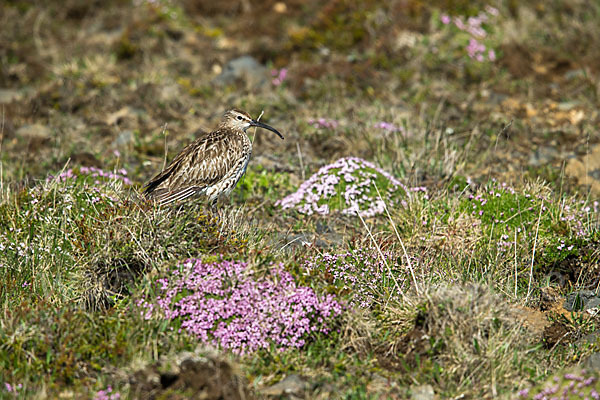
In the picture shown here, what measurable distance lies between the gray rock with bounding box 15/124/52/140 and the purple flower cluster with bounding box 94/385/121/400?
7.39m

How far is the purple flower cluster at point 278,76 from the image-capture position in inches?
531

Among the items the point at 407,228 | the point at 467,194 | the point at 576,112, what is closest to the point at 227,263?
the point at 407,228

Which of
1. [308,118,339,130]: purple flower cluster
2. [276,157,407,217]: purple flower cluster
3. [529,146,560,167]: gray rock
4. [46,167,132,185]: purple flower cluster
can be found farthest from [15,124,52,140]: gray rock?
[529,146,560,167]: gray rock

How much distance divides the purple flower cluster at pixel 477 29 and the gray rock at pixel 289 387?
9.56 m

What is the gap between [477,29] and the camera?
46.3 ft

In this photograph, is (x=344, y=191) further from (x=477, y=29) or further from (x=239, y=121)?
(x=477, y=29)

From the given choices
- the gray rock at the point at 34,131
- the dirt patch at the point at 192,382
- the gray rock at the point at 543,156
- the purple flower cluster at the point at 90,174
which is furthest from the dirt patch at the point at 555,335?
the gray rock at the point at 34,131

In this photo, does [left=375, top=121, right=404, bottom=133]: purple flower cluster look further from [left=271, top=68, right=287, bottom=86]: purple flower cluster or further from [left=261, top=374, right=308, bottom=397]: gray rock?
[left=261, top=374, right=308, bottom=397]: gray rock

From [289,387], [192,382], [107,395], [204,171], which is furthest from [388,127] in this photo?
[107,395]

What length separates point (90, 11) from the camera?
16.5 metres

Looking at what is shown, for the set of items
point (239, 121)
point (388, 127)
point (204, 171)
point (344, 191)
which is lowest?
point (344, 191)

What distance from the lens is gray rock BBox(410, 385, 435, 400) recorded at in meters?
5.59

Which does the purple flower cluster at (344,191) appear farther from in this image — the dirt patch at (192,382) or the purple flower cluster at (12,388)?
the purple flower cluster at (12,388)

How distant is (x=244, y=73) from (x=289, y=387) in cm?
904
